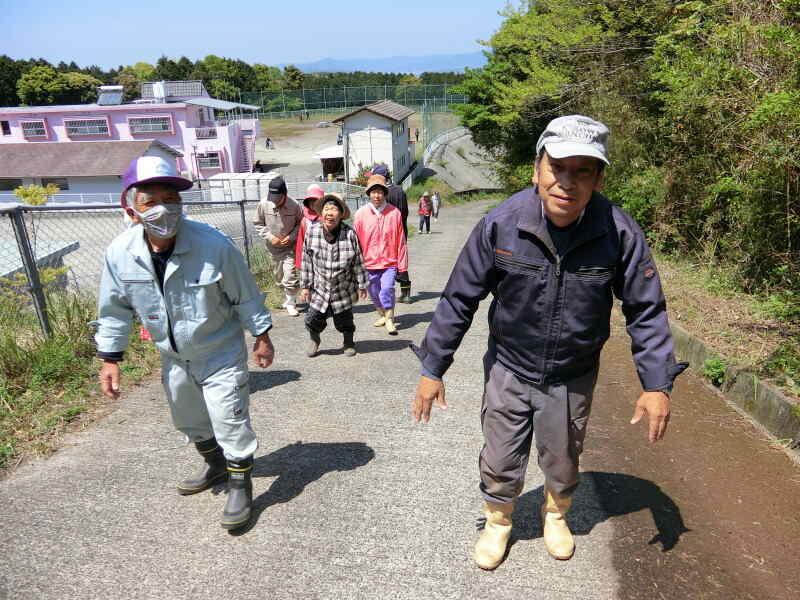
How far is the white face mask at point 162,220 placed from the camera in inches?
104

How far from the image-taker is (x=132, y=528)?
120 inches

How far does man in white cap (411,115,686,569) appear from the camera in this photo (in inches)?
90.7

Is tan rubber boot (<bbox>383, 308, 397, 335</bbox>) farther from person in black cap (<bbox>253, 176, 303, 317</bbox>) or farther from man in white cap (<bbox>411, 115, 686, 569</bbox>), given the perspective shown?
man in white cap (<bbox>411, 115, 686, 569</bbox>)

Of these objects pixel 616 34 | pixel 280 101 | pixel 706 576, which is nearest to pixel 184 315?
pixel 706 576

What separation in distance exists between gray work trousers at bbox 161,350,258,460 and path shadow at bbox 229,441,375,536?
456 mm

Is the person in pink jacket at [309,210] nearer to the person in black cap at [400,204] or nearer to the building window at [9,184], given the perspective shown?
the person in black cap at [400,204]

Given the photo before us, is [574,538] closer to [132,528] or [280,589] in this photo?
[280,589]

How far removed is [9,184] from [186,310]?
160ft

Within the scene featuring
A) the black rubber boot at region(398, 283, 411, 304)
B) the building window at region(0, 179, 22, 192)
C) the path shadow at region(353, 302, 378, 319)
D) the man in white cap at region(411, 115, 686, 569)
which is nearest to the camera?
the man in white cap at region(411, 115, 686, 569)

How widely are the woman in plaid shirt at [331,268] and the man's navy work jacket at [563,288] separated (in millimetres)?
3008

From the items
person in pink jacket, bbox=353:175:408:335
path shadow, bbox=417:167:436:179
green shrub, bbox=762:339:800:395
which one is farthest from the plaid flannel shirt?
path shadow, bbox=417:167:436:179

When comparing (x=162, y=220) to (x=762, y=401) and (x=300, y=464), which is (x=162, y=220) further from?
(x=762, y=401)

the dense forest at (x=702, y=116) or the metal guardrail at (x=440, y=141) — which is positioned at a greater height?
the dense forest at (x=702, y=116)

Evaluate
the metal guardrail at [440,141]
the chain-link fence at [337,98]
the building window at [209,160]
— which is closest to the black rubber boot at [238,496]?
the building window at [209,160]
